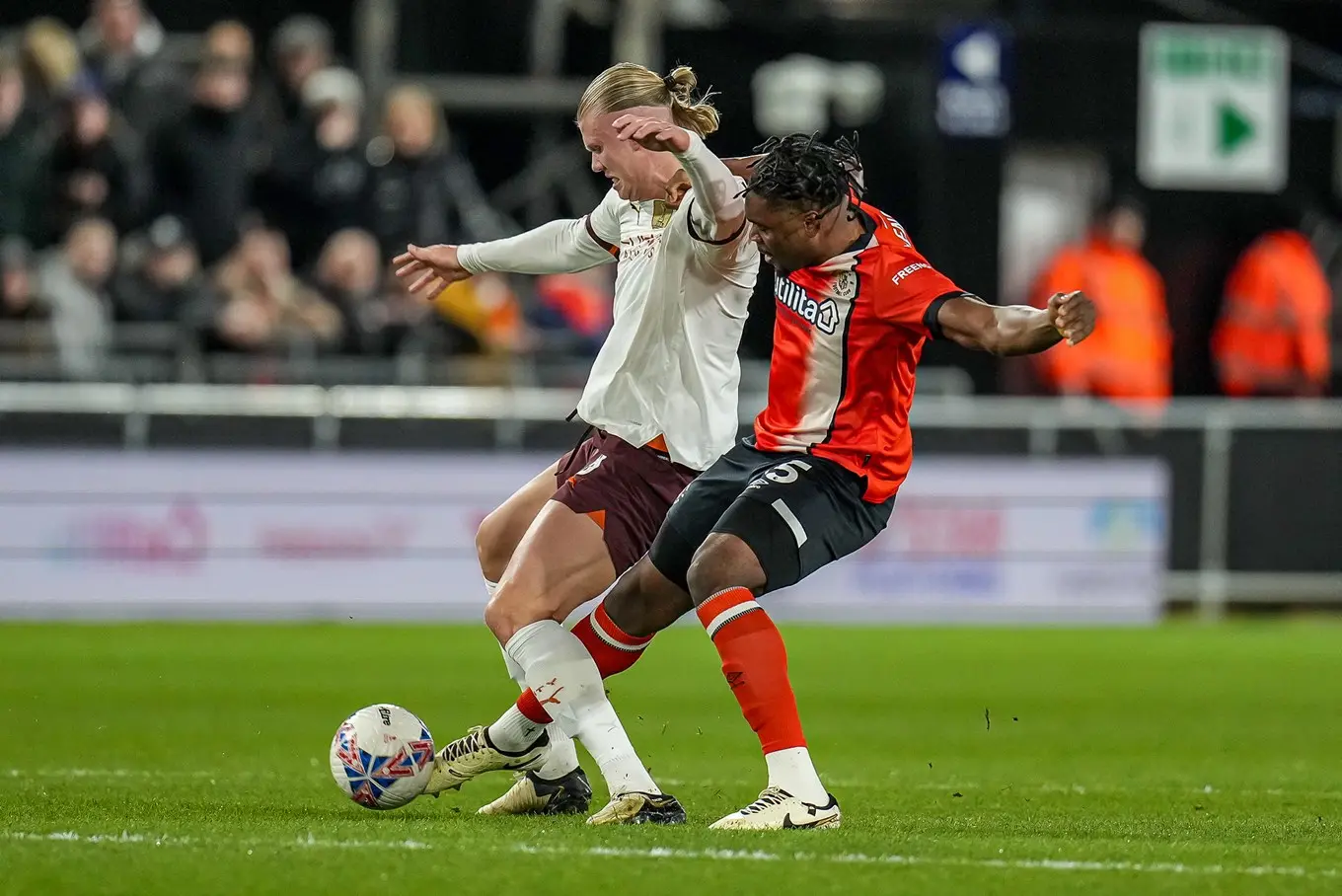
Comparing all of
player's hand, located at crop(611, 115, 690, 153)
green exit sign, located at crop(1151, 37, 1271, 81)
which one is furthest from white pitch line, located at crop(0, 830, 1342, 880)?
green exit sign, located at crop(1151, 37, 1271, 81)

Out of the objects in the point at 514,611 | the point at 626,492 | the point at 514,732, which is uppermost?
the point at 626,492

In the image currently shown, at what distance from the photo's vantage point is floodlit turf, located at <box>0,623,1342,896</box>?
544 cm

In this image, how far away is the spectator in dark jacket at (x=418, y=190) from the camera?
15.4m

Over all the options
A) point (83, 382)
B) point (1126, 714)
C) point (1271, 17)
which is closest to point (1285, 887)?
point (1126, 714)

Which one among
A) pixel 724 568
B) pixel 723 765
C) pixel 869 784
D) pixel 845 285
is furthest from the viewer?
pixel 723 765

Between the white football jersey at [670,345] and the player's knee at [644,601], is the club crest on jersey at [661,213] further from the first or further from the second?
the player's knee at [644,601]

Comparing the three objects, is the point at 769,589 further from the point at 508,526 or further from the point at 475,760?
the point at 475,760

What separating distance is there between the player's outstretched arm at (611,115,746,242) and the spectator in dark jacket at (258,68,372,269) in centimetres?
916

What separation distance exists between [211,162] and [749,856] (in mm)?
10789

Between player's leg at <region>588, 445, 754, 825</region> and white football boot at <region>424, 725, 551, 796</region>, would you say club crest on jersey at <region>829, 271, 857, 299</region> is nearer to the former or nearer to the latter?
player's leg at <region>588, 445, 754, 825</region>

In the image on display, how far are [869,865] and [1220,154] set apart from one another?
40.4 feet

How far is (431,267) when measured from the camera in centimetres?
743

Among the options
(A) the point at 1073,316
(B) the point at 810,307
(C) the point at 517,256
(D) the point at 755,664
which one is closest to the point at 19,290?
(C) the point at 517,256

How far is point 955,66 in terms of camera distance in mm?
16375
